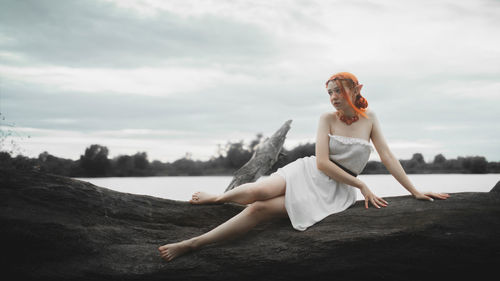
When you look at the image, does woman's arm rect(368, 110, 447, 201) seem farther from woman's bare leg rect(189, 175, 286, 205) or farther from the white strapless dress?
woman's bare leg rect(189, 175, 286, 205)

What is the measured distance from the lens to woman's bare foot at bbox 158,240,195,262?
4.34 meters

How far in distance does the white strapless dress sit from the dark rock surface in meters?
0.18

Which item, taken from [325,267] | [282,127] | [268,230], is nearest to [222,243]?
[268,230]

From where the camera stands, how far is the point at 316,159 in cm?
492

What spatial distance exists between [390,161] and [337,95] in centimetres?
114

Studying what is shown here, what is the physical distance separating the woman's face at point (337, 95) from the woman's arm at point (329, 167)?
0.85ft

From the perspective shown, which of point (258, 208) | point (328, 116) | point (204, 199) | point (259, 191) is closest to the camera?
point (258, 208)

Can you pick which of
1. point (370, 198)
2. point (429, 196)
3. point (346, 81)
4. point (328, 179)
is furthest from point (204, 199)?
point (429, 196)

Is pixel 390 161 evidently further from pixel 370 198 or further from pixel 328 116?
pixel 328 116

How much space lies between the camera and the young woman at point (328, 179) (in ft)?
15.1

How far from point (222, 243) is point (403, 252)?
2145 millimetres

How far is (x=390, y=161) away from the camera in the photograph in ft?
15.8

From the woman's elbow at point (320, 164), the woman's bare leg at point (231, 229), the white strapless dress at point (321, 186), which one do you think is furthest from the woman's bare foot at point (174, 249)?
the woman's elbow at point (320, 164)

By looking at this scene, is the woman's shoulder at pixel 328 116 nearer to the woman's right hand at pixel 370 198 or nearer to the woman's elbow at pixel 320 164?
the woman's elbow at pixel 320 164
